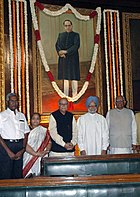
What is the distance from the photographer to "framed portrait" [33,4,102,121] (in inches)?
281

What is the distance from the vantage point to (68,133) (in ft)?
16.6

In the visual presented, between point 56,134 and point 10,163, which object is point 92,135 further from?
point 10,163

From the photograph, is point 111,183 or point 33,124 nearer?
point 111,183

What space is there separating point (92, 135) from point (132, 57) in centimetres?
306

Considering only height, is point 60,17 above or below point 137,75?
above

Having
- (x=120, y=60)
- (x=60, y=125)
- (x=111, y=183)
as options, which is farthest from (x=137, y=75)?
(x=111, y=183)

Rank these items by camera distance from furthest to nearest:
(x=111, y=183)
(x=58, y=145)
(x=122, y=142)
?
(x=122, y=142), (x=58, y=145), (x=111, y=183)

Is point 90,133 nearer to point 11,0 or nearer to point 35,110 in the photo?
point 35,110

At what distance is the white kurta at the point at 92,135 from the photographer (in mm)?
5301

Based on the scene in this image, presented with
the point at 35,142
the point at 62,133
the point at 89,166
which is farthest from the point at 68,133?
the point at 89,166

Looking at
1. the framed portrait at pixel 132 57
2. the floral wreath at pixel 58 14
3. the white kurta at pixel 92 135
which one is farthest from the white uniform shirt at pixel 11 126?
the framed portrait at pixel 132 57

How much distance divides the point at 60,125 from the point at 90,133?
1.70 feet

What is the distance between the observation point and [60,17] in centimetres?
746

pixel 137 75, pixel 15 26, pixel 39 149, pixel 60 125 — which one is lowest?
pixel 39 149
